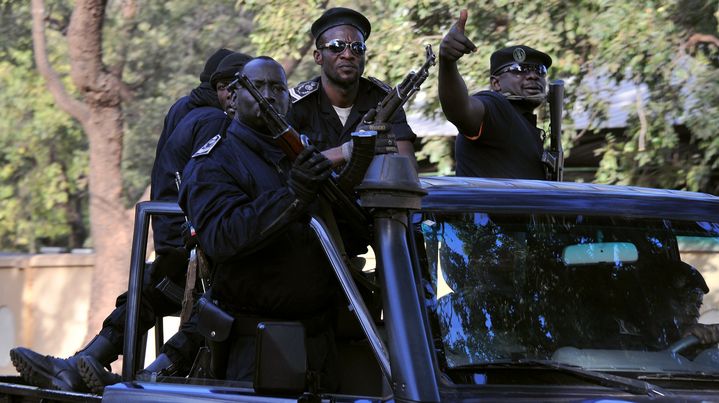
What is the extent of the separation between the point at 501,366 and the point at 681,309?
72 centimetres

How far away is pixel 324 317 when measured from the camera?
3.74 metres

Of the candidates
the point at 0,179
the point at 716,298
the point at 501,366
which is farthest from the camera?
the point at 0,179

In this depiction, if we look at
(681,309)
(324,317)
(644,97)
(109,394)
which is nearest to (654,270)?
(681,309)

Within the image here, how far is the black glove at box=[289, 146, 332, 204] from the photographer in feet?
10.8

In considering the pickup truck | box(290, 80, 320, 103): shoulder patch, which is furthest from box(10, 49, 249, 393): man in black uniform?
the pickup truck

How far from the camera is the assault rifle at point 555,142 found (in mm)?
5566

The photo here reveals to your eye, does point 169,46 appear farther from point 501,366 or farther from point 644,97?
point 501,366

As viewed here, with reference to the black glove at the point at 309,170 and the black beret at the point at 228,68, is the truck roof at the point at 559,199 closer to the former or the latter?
the black glove at the point at 309,170

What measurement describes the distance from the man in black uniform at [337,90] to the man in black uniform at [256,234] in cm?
100

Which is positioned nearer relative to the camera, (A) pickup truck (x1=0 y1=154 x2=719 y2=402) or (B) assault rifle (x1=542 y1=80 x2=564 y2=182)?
(A) pickup truck (x1=0 y1=154 x2=719 y2=402)

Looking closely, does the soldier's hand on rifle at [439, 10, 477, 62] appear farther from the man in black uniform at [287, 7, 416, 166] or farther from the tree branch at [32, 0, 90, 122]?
the tree branch at [32, 0, 90, 122]

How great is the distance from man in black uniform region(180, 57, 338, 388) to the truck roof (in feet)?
1.25

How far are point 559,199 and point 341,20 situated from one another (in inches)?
62.8

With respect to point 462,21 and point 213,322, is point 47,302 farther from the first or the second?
point 213,322
